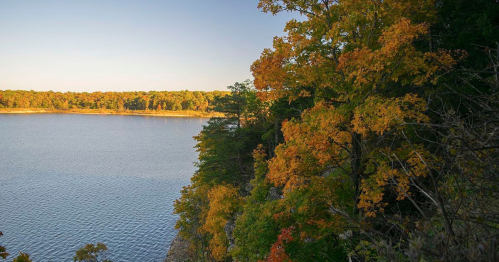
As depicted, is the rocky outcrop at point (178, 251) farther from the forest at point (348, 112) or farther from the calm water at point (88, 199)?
the forest at point (348, 112)

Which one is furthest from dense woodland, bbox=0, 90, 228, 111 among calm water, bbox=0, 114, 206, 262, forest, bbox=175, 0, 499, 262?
forest, bbox=175, 0, 499, 262

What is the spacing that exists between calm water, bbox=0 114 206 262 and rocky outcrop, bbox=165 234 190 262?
0.70 meters

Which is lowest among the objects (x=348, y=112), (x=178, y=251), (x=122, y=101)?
(x=178, y=251)

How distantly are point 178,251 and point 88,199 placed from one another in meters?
15.7

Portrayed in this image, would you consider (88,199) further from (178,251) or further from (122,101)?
(122,101)

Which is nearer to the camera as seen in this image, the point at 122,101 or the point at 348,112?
the point at 348,112

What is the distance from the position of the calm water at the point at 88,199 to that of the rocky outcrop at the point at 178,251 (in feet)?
2.29

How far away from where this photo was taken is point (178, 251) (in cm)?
2680

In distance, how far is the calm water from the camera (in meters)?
26.7

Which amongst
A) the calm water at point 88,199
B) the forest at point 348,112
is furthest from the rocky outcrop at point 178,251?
the forest at point 348,112

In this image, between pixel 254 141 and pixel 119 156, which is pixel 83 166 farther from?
pixel 254 141

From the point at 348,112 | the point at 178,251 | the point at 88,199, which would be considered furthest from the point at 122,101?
the point at 348,112

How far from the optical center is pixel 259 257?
9.97m

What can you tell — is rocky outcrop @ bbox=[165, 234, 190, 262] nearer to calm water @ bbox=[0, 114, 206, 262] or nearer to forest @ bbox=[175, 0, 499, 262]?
calm water @ bbox=[0, 114, 206, 262]
